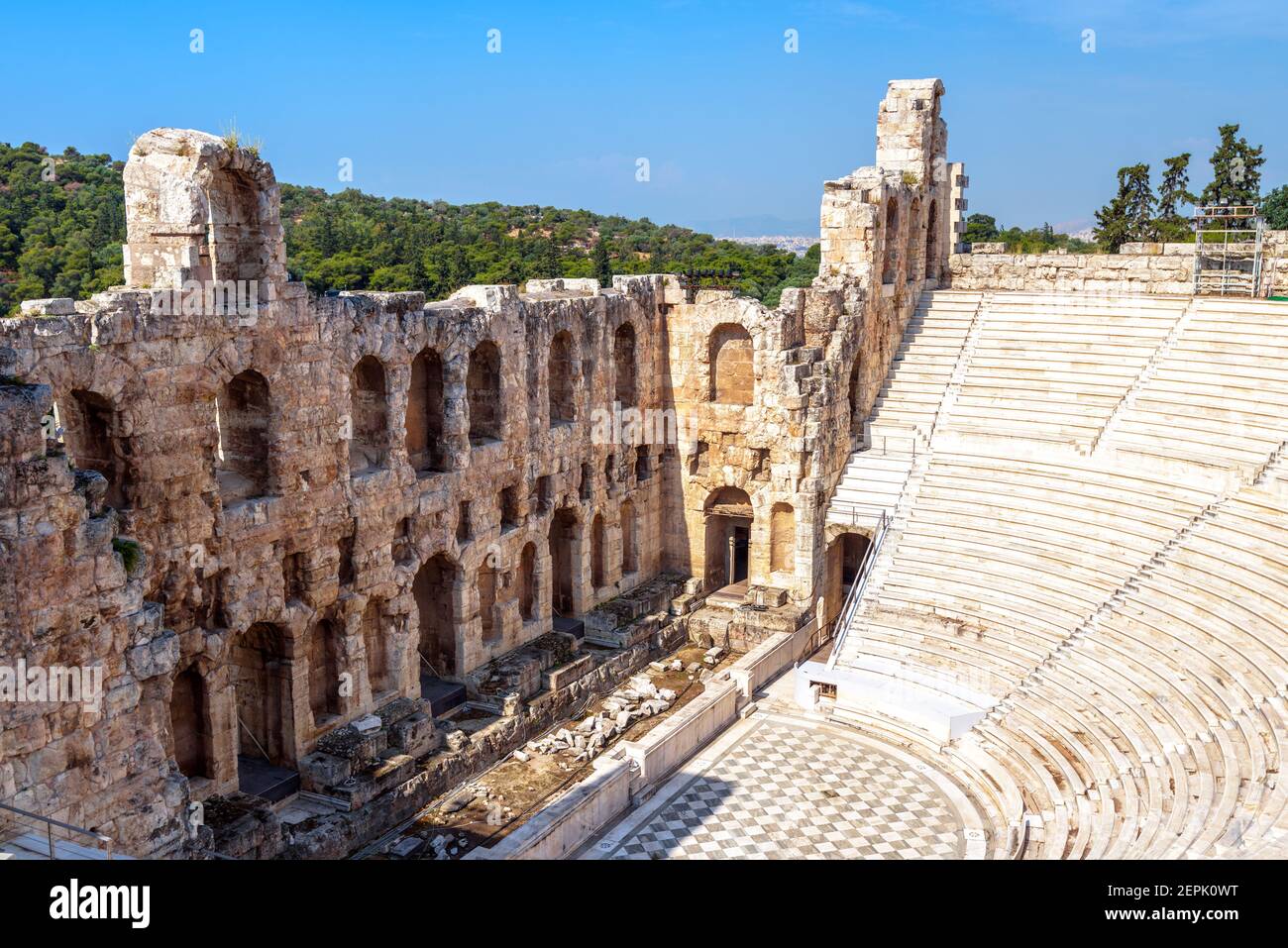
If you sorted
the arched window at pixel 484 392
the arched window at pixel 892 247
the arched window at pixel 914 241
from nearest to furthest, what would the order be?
1. the arched window at pixel 484 392
2. the arched window at pixel 892 247
3. the arched window at pixel 914 241

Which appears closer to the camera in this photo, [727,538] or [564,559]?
[564,559]

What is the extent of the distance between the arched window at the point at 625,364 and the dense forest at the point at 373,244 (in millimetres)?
7515

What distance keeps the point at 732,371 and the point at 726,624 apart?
637 cm

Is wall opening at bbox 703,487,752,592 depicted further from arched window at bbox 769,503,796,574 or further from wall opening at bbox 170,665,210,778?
wall opening at bbox 170,665,210,778

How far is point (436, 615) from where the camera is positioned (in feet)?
79.9

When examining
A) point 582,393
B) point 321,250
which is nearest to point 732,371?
point 582,393

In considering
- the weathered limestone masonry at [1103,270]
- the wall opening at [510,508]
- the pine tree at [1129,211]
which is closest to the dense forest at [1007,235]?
the pine tree at [1129,211]

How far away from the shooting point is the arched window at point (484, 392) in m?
24.6

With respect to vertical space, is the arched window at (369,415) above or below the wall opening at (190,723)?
above

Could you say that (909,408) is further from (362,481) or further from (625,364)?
(362,481)

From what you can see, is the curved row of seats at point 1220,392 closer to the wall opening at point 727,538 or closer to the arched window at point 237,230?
the wall opening at point 727,538

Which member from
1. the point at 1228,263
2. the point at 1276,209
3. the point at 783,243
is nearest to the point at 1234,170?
the point at 1276,209

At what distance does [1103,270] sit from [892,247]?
A: 5.44 metres

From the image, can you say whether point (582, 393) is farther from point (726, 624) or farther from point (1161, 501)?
point (1161, 501)
